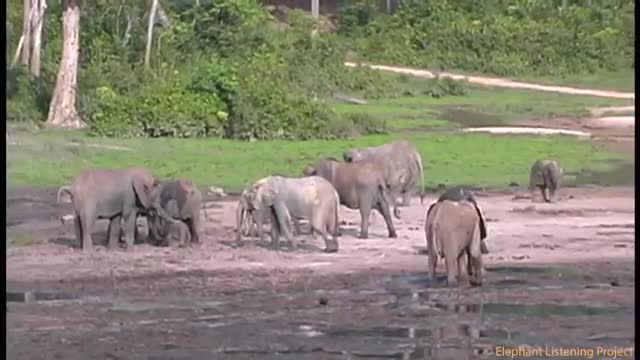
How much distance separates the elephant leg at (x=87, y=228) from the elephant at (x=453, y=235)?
12.1 feet

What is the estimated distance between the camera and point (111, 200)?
14984mm

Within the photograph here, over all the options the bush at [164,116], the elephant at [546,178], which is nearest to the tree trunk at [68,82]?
the bush at [164,116]

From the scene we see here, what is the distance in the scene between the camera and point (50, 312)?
1154 centimetres

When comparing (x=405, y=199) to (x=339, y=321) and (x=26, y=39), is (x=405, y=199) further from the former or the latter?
(x=26, y=39)

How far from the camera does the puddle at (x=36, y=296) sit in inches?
480

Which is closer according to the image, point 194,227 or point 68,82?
point 194,227

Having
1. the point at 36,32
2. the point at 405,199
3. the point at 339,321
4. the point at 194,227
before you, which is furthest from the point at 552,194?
the point at 36,32

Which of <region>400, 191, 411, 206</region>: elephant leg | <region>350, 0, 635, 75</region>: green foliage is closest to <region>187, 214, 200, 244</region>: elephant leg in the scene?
<region>400, 191, 411, 206</region>: elephant leg

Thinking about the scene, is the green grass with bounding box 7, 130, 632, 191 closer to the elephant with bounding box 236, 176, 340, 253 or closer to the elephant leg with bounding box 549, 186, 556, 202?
the elephant leg with bounding box 549, 186, 556, 202

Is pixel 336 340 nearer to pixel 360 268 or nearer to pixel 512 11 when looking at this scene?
pixel 360 268

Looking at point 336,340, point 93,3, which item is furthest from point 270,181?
point 93,3

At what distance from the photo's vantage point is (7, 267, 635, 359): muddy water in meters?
9.83

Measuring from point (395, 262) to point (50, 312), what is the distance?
11.9ft

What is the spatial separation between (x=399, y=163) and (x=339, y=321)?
8.36m
